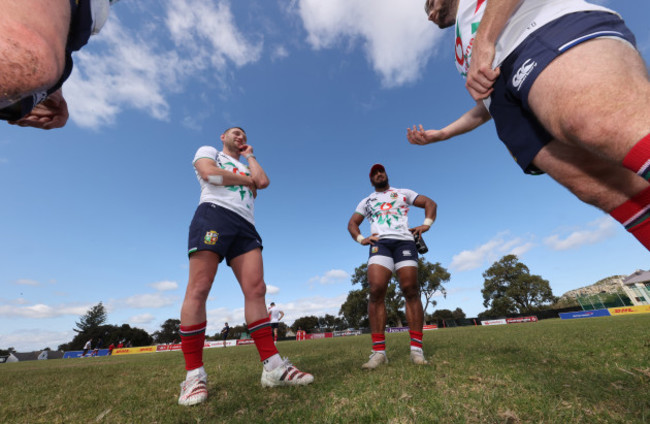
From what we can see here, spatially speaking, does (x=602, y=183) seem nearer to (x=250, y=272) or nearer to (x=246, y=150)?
(x=250, y=272)

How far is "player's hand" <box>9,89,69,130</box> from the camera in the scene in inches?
42.5

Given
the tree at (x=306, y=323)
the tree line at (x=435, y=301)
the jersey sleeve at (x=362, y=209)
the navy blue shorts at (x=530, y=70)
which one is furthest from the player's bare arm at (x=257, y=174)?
the tree at (x=306, y=323)

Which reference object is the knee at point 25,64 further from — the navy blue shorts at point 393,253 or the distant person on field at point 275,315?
the distant person on field at point 275,315

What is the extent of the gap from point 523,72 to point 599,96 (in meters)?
0.33

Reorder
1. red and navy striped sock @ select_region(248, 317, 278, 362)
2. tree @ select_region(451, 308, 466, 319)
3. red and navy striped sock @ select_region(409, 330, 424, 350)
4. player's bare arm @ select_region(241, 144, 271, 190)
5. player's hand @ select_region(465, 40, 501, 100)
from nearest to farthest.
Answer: player's hand @ select_region(465, 40, 501, 100)
red and navy striped sock @ select_region(248, 317, 278, 362)
player's bare arm @ select_region(241, 144, 271, 190)
red and navy striped sock @ select_region(409, 330, 424, 350)
tree @ select_region(451, 308, 466, 319)

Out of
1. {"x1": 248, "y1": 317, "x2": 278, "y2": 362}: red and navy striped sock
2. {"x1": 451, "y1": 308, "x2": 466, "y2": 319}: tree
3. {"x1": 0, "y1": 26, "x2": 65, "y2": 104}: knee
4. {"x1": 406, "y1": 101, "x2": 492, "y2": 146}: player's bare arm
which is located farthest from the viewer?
{"x1": 451, "y1": 308, "x2": 466, "y2": 319}: tree

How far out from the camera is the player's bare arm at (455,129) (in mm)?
2064

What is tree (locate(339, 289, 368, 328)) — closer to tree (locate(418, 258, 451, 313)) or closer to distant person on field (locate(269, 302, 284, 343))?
tree (locate(418, 258, 451, 313))

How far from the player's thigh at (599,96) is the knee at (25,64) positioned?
63.5 inches

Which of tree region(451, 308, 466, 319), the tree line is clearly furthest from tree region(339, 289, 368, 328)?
tree region(451, 308, 466, 319)

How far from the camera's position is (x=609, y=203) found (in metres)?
1.26

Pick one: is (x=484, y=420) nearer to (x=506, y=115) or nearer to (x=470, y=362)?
Result: (x=506, y=115)

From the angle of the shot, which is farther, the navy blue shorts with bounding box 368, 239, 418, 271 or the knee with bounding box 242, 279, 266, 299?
the navy blue shorts with bounding box 368, 239, 418, 271

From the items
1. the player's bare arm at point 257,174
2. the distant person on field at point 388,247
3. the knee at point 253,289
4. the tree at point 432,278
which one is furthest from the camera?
the tree at point 432,278
